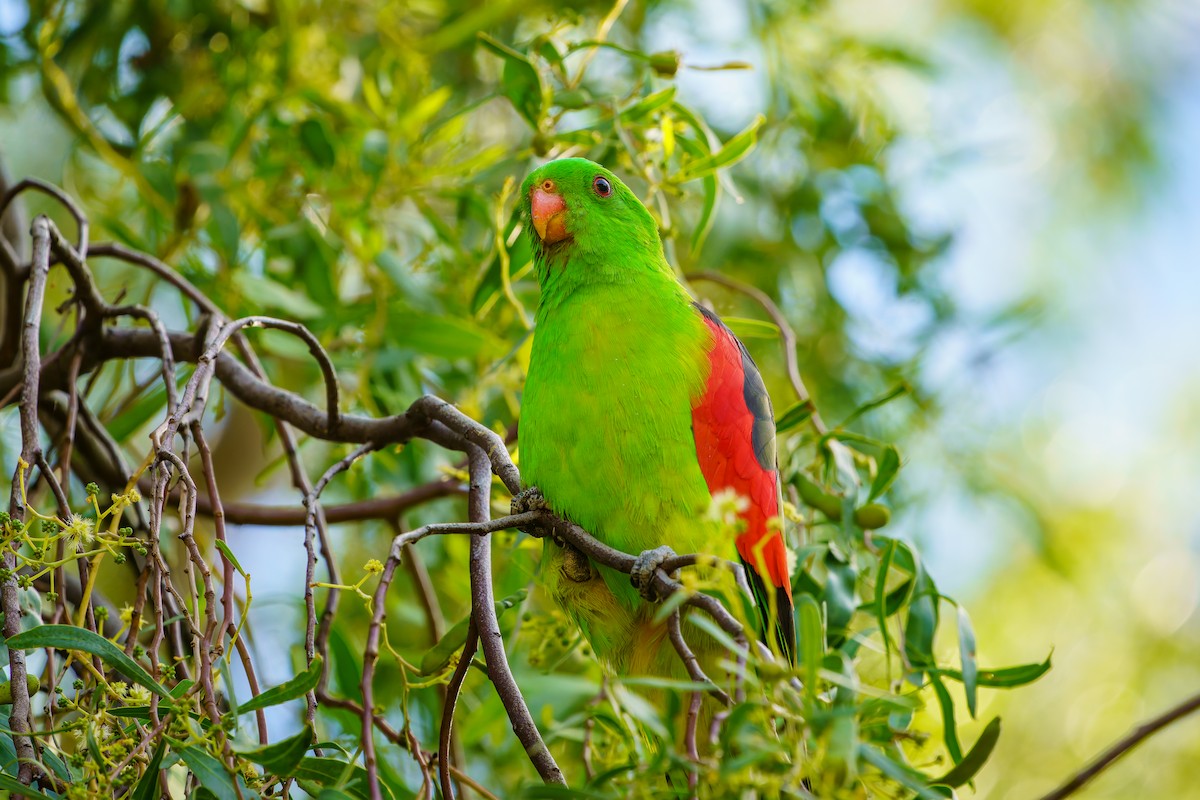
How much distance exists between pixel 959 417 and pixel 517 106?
5.73ft

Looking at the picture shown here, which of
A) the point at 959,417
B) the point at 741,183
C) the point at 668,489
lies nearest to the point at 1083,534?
the point at 959,417

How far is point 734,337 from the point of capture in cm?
214

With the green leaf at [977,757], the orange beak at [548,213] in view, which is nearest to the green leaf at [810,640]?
the green leaf at [977,757]

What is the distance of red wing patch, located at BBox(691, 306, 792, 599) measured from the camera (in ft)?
6.20

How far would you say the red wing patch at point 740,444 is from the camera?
1891 mm

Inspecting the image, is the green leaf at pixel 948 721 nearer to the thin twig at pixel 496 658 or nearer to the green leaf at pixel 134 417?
the thin twig at pixel 496 658

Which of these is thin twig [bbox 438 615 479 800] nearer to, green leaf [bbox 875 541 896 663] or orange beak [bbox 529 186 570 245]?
green leaf [bbox 875 541 896 663]

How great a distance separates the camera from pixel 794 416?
2.02 m

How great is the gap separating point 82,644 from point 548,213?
1231 millimetres

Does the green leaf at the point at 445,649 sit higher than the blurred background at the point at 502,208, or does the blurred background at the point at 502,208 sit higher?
the blurred background at the point at 502,208

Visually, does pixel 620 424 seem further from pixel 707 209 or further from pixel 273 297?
pixel 273 297

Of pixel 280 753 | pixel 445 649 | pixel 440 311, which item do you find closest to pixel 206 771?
pixel 280 753

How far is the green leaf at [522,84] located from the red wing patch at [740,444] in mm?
641

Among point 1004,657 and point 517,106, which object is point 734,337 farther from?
point 1004,657
